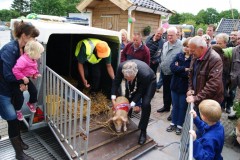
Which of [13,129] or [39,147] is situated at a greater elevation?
[13,129]

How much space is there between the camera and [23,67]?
293 cm

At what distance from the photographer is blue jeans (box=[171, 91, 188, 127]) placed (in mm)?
4289

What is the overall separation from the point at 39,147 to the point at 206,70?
9.09 ft

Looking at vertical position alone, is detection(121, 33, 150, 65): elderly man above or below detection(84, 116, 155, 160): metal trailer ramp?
above

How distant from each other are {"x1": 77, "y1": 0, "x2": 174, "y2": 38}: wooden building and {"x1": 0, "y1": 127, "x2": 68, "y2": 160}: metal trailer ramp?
7.46 m

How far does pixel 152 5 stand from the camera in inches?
451

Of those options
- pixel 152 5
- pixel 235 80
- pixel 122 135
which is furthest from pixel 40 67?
pixel 152 5

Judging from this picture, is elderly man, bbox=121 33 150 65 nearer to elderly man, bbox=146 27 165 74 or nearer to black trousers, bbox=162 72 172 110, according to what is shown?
black trousers, bbox=162 72 172 110

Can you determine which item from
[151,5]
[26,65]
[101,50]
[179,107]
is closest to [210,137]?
[179,107]

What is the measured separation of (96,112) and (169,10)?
911 centimetres

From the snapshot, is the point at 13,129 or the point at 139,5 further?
the point at 139,5

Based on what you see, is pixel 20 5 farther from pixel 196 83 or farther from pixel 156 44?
pixel 196 83

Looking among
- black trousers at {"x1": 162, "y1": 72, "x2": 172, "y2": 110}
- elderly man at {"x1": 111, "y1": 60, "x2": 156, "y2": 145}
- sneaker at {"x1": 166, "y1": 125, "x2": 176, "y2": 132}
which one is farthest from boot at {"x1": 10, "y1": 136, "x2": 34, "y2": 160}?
black trousers at {"x1": 162, "y1": 72, "x2": 172, "y2": 110}

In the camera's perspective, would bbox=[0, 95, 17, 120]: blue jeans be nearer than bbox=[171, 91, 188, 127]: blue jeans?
Yes
